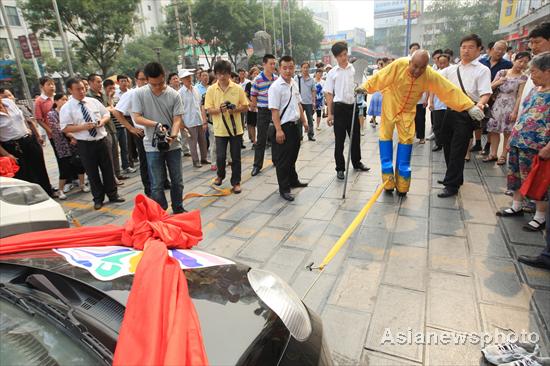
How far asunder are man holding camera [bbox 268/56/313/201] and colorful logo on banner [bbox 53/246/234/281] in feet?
10.0

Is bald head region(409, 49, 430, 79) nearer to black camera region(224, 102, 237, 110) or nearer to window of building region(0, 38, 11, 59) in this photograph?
black camera region(224, 102, 237, 110)

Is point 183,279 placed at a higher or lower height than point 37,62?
lower

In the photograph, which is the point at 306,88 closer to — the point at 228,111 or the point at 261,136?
the point at 261,136

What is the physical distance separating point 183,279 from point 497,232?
3.34m

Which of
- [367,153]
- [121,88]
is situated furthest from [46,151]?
[367,153]

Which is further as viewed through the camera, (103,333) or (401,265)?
(401,265)

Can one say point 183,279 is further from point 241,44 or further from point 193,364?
point 241,44

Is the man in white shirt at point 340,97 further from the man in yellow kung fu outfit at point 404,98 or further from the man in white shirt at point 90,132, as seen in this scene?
the man in white shirt at point 90,132

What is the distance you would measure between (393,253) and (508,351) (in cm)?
130

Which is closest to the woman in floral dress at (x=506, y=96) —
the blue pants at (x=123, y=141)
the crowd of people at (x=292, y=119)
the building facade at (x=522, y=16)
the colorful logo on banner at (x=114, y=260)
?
the crowd of people at (x=292, y=119)

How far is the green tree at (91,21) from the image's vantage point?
17188 mm

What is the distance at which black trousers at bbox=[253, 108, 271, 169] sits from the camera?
19.7 ft

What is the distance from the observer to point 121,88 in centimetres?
682

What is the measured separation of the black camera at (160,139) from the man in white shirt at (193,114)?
1.96 m
